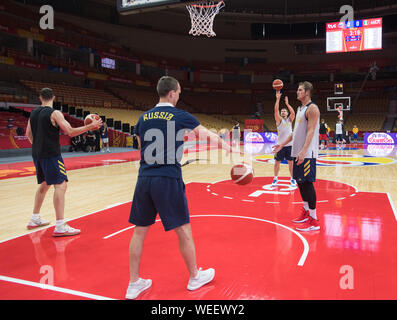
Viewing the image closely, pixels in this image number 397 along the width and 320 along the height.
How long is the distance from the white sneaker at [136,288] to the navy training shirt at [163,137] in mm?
926

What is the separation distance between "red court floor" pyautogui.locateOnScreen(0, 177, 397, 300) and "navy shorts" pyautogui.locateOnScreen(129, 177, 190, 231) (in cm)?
64

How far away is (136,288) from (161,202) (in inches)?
30.0

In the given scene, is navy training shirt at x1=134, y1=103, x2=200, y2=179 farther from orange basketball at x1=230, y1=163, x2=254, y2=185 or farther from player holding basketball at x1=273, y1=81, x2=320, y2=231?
player holding basketball at x1=273, y1=81, x2=320, y2=231

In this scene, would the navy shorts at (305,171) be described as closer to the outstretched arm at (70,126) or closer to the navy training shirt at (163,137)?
the navy training shirt at (163,137)

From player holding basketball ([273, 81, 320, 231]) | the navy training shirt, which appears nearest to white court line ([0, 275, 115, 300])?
the navy training shirt

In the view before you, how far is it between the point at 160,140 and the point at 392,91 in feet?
128

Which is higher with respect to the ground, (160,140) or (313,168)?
(160,140)

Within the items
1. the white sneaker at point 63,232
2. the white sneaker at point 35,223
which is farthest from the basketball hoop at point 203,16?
the white sneaker at point 63,232

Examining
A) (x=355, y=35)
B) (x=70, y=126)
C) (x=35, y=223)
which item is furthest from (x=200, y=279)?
(x=355, y=35)
